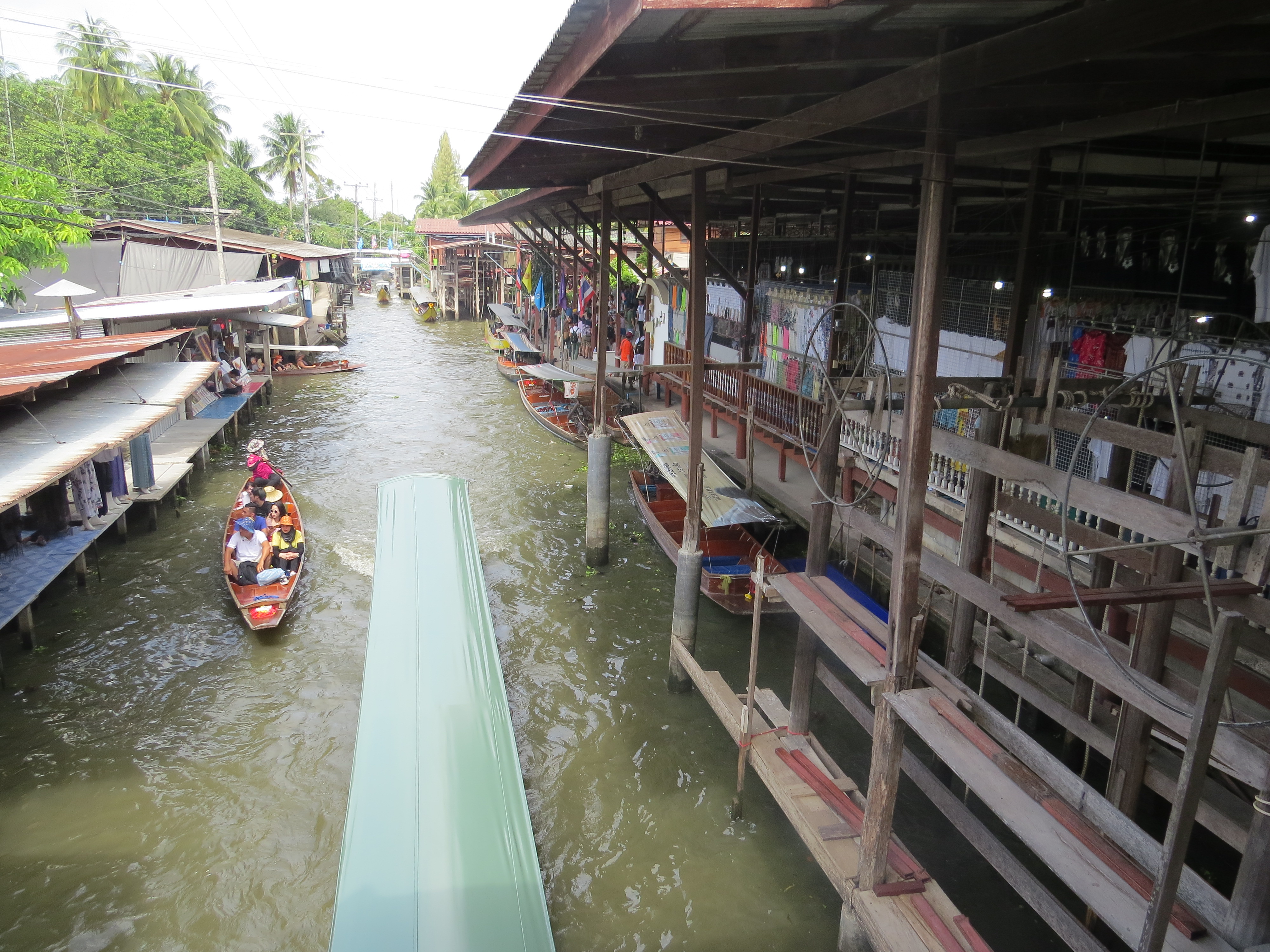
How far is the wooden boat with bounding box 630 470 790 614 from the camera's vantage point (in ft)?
33.5

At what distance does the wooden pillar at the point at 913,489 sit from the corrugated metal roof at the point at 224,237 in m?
24.5

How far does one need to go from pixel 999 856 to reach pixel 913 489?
8.96 ft

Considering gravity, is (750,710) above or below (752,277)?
below

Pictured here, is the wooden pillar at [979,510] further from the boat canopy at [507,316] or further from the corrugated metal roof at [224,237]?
the boat canopy at [507,316]

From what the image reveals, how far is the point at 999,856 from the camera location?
5.30 metres

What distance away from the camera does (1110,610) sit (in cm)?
707

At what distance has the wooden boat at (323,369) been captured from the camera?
26.0 meters

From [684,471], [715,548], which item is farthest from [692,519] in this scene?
[684,471]

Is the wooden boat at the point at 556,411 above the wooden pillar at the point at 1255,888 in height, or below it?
below

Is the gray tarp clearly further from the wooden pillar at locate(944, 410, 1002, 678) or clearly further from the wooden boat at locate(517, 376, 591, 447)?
the wooden pillar at locate(944, 410, 1002, 678)

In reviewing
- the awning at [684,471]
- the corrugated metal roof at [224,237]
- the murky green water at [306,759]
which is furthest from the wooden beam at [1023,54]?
the corrugated metal roof at [224,237]

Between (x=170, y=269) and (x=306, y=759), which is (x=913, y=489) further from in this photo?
(x=170, y=269)

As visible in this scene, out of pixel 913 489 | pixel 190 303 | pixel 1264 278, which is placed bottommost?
pixel 913 489

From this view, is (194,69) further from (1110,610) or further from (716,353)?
(1110,610)
